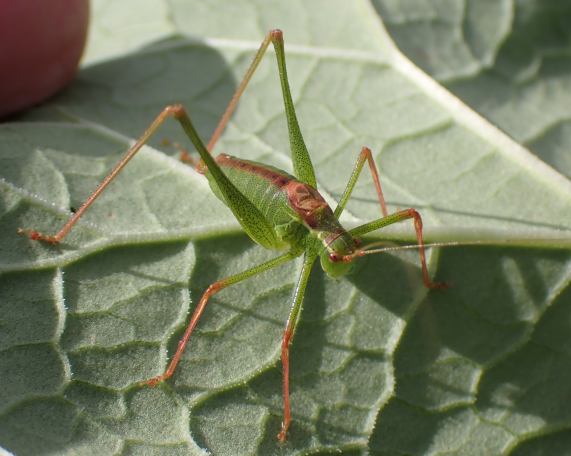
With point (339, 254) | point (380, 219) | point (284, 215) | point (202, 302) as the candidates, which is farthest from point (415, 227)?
point (202, 302)

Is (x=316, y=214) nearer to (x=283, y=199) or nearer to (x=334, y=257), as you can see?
(x=283, y=199)

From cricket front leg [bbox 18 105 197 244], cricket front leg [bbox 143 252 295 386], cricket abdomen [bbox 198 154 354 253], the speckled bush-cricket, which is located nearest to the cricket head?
the speckled bush-cricket

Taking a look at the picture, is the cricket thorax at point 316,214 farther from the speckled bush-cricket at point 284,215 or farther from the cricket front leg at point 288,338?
the cricket front leg at point 288,338

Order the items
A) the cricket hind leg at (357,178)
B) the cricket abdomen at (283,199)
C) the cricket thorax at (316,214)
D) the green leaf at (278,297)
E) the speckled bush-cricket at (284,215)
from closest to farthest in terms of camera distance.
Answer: the green leaf at (278,297) < the speckled bush-cricket at (284,215) < the cricket thorax at (316,214) < the cricket abdomen at (283,199) < the cricket hind leg at (357,178)

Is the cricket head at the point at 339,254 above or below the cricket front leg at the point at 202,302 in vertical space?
above

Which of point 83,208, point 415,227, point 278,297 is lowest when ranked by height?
point 278,297

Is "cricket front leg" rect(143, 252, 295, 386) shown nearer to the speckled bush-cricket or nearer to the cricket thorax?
the speckled bush-cricket

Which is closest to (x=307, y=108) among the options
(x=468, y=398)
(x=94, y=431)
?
(x=468, y=398)

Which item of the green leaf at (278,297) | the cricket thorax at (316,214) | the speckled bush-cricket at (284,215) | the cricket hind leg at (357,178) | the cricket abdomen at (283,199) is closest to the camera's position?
the green leaf at (278,297)

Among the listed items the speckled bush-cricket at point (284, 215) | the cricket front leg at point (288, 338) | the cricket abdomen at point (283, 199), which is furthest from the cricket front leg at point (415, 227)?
the cricket front leg at point (288, 338)
